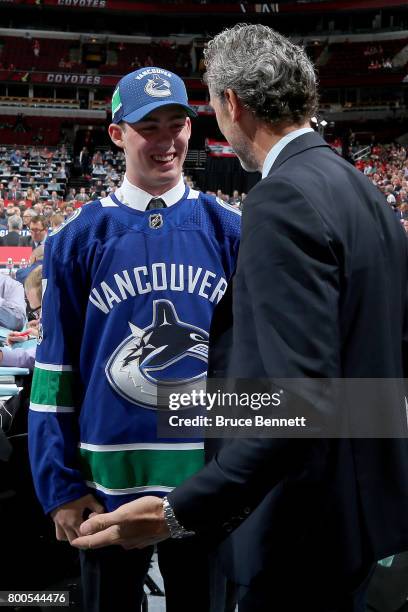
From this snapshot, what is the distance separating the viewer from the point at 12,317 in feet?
13.3

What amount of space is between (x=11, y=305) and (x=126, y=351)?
2.76 m

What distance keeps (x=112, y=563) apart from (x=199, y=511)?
1.92 feet

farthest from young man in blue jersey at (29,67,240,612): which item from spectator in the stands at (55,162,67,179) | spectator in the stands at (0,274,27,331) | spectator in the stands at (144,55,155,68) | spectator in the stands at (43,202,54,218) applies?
spectator in the stands at (144,55,155,68)

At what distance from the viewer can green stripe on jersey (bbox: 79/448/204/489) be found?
1.58m

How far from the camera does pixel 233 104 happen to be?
1.23 m

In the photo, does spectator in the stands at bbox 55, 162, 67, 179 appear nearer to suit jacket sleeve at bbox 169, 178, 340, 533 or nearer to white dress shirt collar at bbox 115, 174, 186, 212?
white dress shirt collar at bbox 115, 174, 186, 212

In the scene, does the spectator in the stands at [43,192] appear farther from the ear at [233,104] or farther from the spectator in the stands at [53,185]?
the ear at [233,104]

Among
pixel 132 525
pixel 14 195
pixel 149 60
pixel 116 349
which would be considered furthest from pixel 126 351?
pixel 149 60

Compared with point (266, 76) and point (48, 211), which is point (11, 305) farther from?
point (48, 211)

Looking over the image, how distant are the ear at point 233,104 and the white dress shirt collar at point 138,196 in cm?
46

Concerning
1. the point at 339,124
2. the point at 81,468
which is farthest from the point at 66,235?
the point at 339,124

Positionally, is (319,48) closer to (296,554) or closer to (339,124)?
(339,124)

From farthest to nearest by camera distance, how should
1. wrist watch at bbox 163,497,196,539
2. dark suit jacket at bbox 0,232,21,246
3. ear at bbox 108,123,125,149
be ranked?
dark suit jacket at bbox 0,232,21,246 → ear at bbox 108,123,125,149 → wrist watch at bbox 163,497,196,539

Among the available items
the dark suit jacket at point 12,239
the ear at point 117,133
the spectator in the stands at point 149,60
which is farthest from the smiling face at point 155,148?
the spectator in the stands at point 149,60
